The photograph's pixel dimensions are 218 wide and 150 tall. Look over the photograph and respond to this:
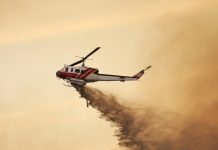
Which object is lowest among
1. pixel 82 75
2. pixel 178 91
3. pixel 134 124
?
pixel 134 124

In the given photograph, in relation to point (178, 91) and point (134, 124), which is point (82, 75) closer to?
point (134, 124)

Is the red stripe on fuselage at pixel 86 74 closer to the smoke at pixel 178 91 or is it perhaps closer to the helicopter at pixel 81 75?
the helicopter at pixel 81 75

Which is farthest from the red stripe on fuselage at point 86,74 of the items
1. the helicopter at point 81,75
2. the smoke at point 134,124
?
the smoke at point 134,124

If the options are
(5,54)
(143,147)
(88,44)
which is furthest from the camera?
(5,54)

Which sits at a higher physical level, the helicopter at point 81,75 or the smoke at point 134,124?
the helicopter at point 81,75

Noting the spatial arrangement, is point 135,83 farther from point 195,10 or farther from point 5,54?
point 5,54

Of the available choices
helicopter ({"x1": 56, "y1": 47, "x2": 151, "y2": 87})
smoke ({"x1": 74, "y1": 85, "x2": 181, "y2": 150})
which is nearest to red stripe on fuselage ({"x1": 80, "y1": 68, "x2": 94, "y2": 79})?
helicopter ({"x1": 56, "y1": 47, "x2": 151, "y2": 87})

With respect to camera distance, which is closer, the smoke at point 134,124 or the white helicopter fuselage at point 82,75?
the smoke at point 134,124

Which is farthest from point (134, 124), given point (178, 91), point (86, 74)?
point (86, 74)

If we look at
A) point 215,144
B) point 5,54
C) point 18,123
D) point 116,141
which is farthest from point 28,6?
point 215,144

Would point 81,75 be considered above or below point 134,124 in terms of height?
above

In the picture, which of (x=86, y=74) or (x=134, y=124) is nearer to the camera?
(x=134, y=124)
